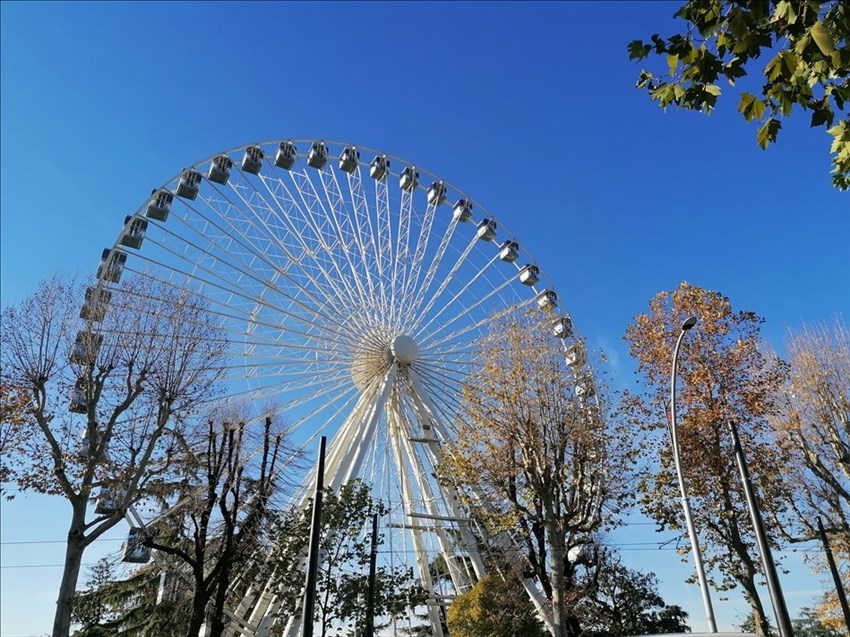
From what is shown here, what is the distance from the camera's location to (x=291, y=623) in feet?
66.7

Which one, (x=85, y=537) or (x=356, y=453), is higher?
(x=356, y=453)

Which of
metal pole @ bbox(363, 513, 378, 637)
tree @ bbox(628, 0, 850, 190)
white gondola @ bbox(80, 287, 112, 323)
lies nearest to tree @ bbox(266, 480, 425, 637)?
metal pole @ bbox(363, 513, 378, 637)

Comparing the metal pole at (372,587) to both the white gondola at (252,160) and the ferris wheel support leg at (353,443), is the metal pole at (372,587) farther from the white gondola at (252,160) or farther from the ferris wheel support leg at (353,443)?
the white gondola at (252,160)

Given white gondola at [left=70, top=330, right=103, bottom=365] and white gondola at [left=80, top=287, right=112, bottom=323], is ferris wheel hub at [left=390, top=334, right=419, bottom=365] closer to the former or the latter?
white gondola at [left=80, top=287, right=112, bottom=323]

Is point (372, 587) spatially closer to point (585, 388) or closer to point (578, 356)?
point (585, 388)

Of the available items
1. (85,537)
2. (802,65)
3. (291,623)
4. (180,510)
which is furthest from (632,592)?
(802,65)

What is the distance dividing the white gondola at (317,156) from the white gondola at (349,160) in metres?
0.75

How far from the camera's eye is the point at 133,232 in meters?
Answer: 27.9

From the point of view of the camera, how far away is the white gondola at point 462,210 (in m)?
31.5

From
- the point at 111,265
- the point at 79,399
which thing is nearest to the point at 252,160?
the point at 111,265

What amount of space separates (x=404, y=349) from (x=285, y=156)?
10.1m

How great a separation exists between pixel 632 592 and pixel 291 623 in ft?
64.6

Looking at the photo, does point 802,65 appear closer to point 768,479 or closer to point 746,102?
point 746,102

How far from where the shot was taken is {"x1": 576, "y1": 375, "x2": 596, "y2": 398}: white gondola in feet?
67.4
